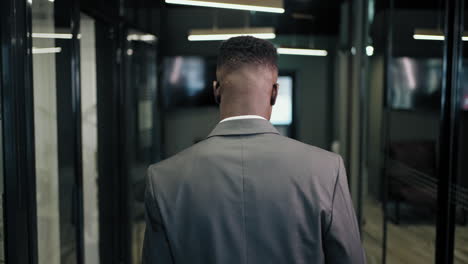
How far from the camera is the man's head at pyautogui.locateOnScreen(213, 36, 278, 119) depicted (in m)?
1.08

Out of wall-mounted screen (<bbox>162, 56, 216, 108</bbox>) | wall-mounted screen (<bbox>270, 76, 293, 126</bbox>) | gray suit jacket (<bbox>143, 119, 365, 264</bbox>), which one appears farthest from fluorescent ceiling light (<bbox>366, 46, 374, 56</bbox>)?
wall-mounted screen (<bbox>270, 76, 293, 126</bbox>)

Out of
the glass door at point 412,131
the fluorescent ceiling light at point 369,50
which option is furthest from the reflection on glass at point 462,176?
the fluorescent ceiling light at point 369,50

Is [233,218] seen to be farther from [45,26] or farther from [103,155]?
[103,155]

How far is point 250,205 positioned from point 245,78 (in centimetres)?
29

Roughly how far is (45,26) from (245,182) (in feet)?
5.50

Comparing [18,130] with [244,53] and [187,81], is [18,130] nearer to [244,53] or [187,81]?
[244,53]

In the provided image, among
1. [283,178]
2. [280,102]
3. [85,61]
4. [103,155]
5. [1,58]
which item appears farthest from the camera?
[280,102]

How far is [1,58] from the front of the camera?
1.85 metres

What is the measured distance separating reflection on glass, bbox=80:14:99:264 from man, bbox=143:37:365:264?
2.35 metres

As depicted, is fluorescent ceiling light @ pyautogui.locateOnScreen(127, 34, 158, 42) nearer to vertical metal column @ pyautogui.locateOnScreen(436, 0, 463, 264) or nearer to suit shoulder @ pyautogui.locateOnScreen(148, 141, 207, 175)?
vertical metal column @ pyautogui.locateOnScreen(436, 0, 463, 264)

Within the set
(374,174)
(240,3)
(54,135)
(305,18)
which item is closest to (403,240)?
(374,174)

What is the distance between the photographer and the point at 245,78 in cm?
108

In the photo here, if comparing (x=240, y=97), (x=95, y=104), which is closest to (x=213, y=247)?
(x=240, y=97)

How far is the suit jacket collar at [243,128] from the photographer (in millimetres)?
1041
